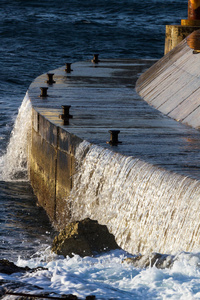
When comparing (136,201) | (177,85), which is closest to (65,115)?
(177,85)

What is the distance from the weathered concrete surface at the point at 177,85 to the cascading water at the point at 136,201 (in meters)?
2.03

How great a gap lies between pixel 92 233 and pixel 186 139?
271 cm

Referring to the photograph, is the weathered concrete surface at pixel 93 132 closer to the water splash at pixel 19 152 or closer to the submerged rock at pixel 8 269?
the water splash at pixel 19 152

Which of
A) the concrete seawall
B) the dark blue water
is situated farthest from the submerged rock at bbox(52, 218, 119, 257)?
the dark blue water

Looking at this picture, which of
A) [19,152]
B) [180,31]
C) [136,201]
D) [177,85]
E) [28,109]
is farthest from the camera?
[180,31]

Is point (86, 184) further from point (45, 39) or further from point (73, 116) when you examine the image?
point (45, 39)

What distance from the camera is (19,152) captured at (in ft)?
53.7

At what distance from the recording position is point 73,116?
41.1 feet

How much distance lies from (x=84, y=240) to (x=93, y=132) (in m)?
3.34

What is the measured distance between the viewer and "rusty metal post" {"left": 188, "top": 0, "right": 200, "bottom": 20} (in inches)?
647

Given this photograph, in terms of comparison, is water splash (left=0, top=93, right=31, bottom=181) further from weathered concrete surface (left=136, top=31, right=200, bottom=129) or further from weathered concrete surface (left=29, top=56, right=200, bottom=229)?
weathered concrete surface (left=136, top=31, right=200, bottom=129)

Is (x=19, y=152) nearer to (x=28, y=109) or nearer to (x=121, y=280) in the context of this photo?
(x=28, y=109)

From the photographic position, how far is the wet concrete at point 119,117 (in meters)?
9.70

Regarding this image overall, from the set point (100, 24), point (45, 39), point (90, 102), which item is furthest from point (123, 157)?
point (100, 24)
